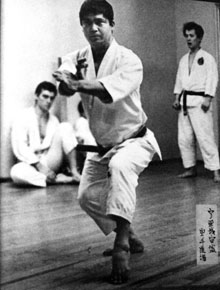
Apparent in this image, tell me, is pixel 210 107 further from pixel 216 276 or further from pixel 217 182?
pixel 216 276

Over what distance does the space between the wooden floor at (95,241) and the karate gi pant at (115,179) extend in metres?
0.12

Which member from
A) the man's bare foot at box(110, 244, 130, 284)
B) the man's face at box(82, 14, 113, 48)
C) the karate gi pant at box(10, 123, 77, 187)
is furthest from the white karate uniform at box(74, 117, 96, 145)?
the man's bare foot at box(110, 244, 130, 284)

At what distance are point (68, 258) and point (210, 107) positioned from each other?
0.71 m

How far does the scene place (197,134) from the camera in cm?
163

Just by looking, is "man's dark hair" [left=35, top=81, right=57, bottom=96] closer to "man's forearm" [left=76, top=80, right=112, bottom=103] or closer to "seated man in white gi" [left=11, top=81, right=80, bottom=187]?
"seated man in white gi" [left=11, top=81, right=80, bottom=187]

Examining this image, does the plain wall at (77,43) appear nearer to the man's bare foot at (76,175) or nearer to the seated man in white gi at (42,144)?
the seated man in white gi at (42,144)

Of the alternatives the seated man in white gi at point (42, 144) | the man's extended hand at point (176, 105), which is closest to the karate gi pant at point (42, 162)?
the seated man in white gi at point (42, 144)

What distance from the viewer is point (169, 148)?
67.1 inches

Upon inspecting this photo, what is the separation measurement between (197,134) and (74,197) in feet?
2.05

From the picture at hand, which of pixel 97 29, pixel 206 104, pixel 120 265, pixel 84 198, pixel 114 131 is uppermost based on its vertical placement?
pixel 97 29

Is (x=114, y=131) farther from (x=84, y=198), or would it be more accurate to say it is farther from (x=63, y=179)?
(x=63, y=179)

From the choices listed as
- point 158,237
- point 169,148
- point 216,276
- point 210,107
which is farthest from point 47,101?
point 216,276

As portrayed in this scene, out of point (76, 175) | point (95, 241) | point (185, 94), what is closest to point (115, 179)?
point (95, 241)

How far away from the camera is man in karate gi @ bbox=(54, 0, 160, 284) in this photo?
1128 millimetres
